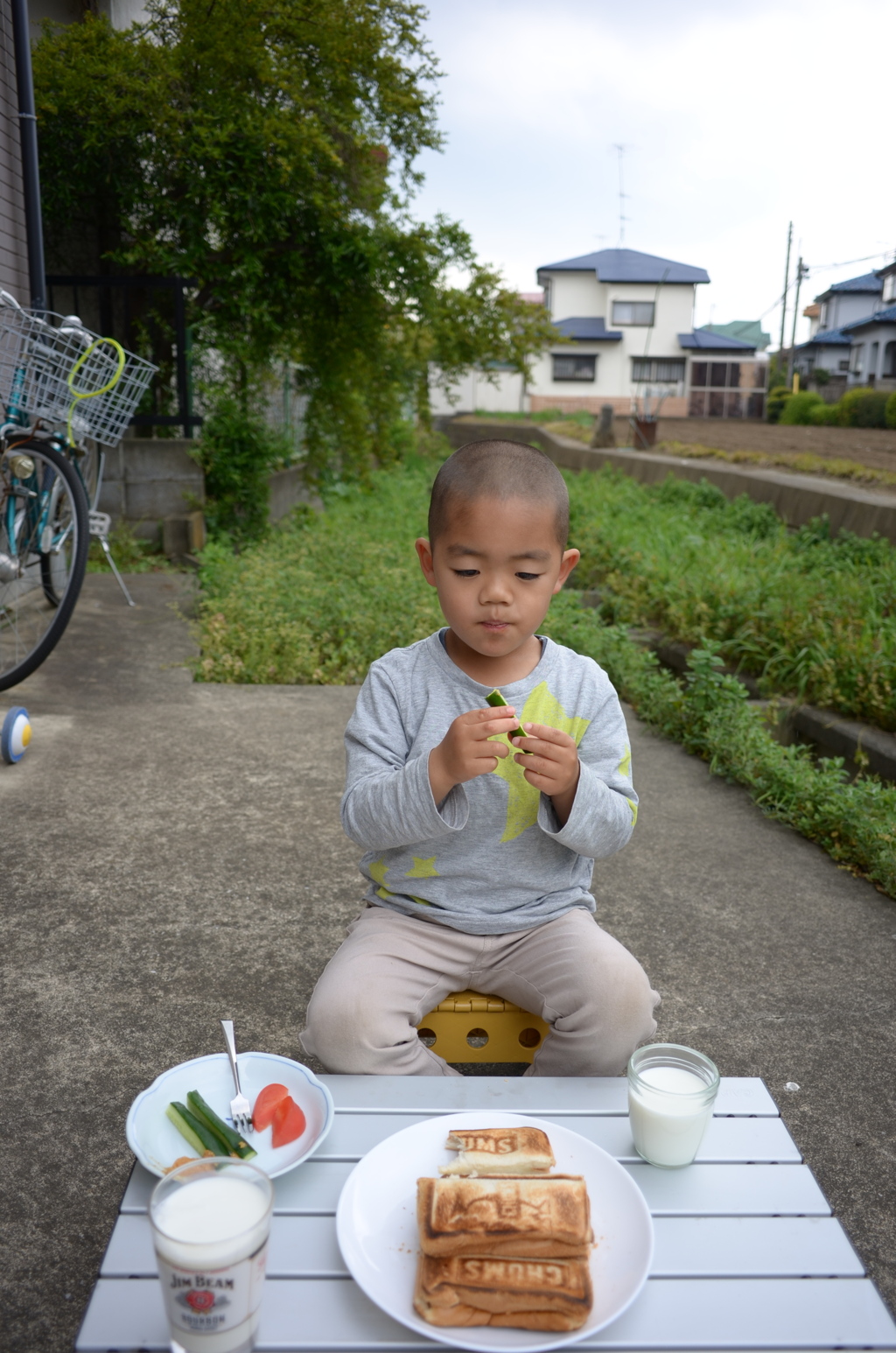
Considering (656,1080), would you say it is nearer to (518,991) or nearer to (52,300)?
(518,991)

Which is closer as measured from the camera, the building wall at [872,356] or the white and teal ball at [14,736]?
the white and teal ball at [14,736]

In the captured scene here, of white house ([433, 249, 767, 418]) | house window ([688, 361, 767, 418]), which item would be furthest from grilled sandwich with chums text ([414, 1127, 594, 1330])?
house window ([688, 361, 767, 418])

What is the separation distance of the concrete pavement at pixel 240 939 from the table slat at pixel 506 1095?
1.57ft

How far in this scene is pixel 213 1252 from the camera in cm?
86

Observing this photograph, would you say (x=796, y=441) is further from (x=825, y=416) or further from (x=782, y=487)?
(x=825, y=416)

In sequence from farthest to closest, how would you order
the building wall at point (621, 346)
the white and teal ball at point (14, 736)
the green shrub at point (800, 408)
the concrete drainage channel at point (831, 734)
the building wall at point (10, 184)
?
1. the building wall at point (621, 346)
2. the green shrub at point (800, 408)
3. the building wall at point (10, 184)
4. the concrete drainage channel at point (831, 734)
5. the white and teal ball at point (14, 736)

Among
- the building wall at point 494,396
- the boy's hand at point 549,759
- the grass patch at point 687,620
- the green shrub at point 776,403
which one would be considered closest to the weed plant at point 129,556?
the grass patch at point 687,620

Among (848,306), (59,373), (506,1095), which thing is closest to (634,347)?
(848,306)

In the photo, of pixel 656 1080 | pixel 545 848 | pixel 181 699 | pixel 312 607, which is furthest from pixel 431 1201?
pixel 312 607

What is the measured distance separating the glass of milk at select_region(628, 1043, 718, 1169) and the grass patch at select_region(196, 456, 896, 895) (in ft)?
6.08

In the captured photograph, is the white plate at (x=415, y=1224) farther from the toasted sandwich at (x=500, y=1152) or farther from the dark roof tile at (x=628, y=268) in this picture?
the dark roof tile at (x=628, y=268)

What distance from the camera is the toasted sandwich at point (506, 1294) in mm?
924

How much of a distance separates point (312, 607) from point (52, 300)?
10.9 feet

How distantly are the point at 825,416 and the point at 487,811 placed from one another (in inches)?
1100
